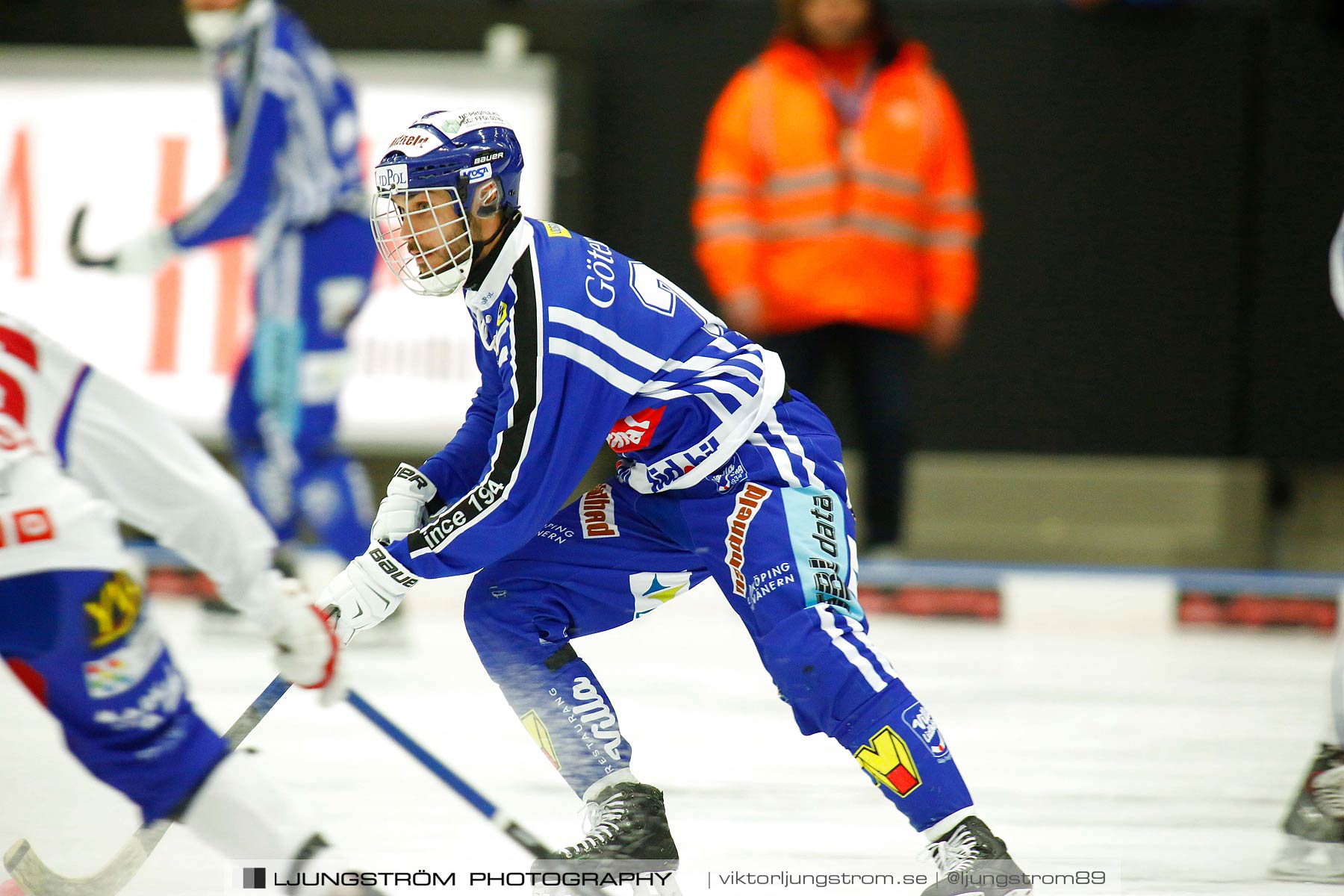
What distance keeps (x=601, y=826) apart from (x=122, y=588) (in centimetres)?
81

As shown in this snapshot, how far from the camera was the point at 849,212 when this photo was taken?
494cm

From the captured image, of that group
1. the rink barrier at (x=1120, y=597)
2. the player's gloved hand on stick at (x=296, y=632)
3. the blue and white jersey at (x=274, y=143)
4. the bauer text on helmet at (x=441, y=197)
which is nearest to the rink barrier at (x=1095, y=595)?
the rink barrier at (x=1120, y=597)

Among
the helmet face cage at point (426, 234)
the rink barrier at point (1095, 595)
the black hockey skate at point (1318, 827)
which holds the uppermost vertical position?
the helmet face cage at point (426, 234)

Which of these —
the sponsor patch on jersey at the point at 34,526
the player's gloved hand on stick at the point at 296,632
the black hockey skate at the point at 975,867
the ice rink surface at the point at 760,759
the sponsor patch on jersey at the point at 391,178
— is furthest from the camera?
the ice rink surface at the point at 760,759

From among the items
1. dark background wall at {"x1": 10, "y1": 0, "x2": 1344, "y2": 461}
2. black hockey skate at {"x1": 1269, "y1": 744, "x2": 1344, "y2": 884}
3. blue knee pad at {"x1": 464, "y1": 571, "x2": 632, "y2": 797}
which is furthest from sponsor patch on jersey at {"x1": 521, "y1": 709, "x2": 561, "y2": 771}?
dark background wall at {"x1": 10, "y1": 0, "x2": 1344, "y2": 461}

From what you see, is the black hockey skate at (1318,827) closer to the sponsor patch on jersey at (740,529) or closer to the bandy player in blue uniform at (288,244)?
the sponsor patch on jersey at (740,529)

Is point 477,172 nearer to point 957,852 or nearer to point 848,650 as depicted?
point 848,650

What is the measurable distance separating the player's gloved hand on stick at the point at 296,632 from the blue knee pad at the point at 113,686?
137 mm

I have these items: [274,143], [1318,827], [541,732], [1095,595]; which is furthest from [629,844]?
[1095,595]

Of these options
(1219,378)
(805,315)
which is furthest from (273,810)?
(1219,378)

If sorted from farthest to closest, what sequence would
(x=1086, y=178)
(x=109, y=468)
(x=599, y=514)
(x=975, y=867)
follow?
(x=1086, y=178) → (x=599, y=514) → (x=975, y=867) → (x=109, y=468)

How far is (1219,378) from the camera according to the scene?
589cm

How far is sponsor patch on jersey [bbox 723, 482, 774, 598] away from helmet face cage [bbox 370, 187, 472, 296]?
0.51 meters

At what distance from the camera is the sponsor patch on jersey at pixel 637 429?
2.24 meters
